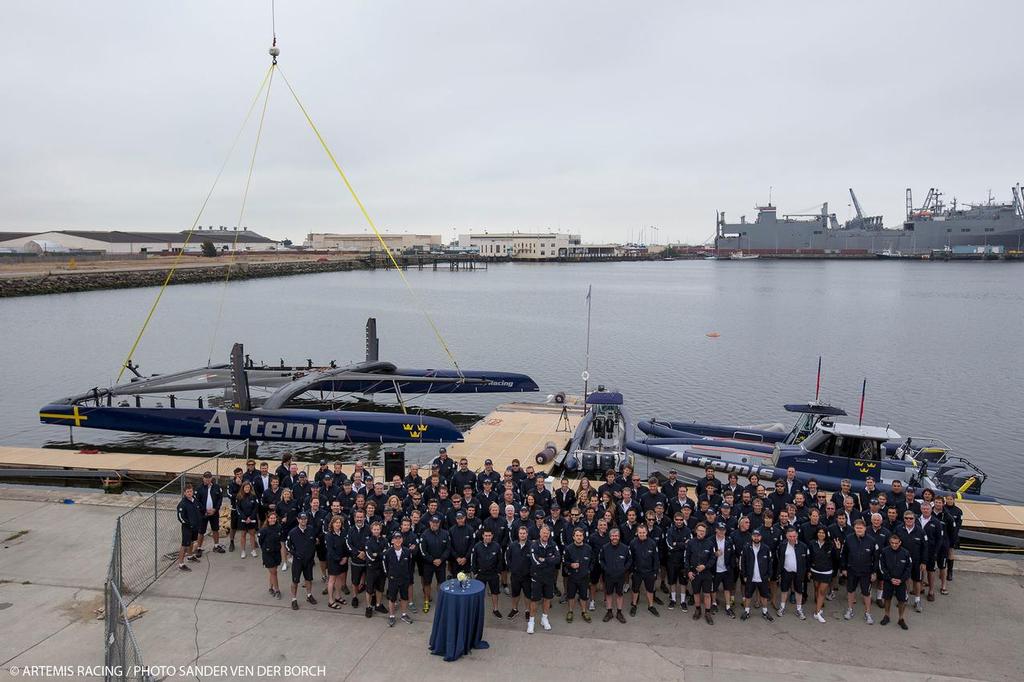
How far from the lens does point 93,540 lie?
1070 cm

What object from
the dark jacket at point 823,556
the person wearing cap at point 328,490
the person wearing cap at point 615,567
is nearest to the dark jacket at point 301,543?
the person wearing cap at point 328,490

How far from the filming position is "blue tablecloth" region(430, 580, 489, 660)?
7566mm

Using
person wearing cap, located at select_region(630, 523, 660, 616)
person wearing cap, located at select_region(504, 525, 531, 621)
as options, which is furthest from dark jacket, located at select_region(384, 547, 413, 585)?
person wearing cap, located at select_region(630, 523, 660, 616)

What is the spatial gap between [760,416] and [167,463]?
2247 centimetres

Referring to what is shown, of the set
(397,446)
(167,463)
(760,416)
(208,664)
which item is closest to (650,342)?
(760,416)

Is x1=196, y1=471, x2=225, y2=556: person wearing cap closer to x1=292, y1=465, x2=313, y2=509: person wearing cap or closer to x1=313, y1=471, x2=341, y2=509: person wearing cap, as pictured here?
x1=292, y1=465, x2=313, y2=509: person wearing cap

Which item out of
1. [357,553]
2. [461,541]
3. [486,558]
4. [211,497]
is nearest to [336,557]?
[357,553]

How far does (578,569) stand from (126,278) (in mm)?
101615

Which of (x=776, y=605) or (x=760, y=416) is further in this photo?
(x=760, y=416)

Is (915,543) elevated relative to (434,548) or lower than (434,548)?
elevated

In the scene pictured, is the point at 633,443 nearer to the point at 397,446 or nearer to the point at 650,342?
the point at 397,446

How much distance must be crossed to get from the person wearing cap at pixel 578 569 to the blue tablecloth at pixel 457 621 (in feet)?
4.17

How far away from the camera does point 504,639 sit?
26.6ft

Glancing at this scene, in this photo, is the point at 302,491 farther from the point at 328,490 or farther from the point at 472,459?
the point at 472,459
